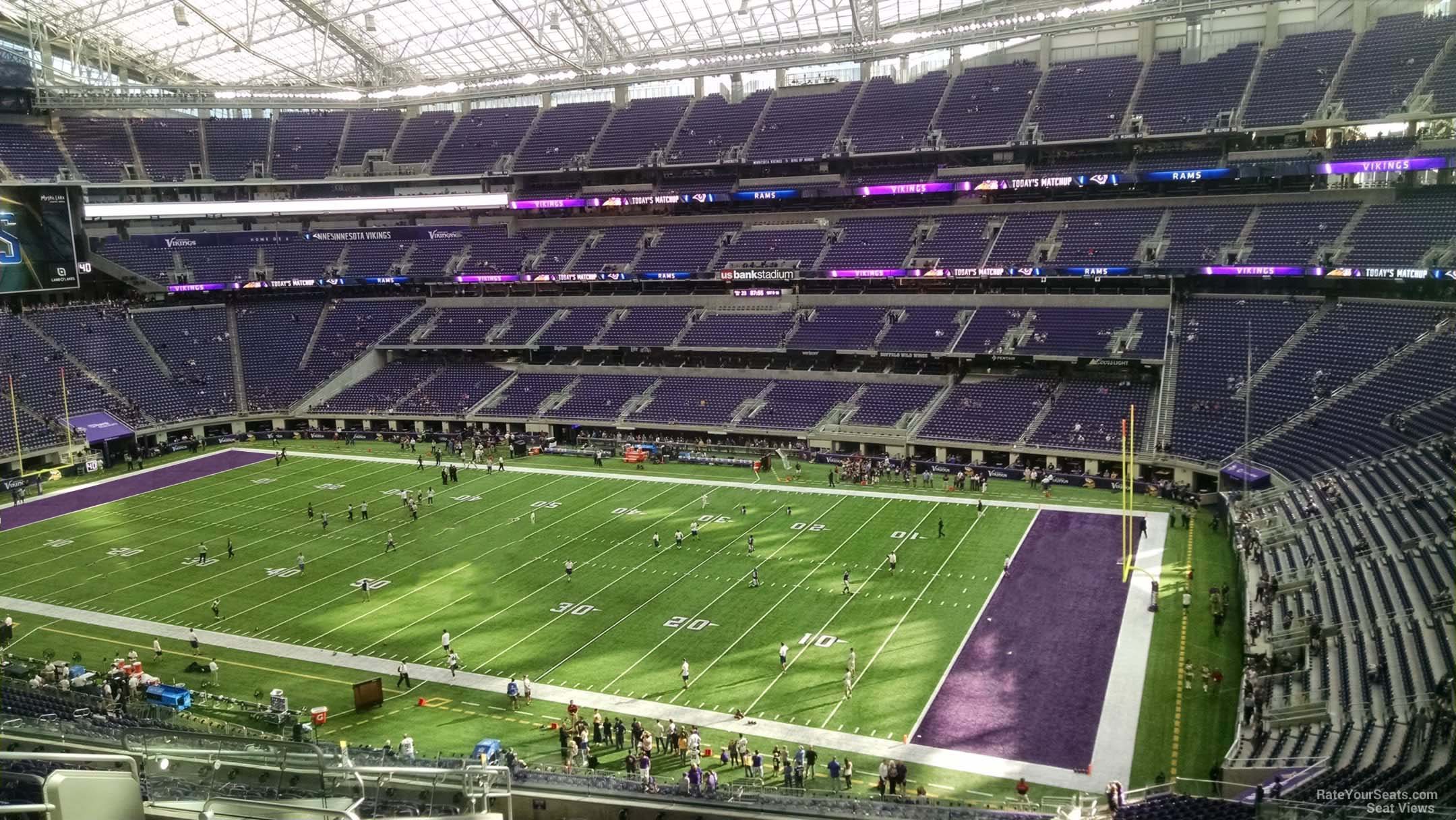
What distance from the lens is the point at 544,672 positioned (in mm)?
27172

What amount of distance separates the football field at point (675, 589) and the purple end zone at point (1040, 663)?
0.07 meters

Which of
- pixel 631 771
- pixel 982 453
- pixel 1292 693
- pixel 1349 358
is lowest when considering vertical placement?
pixel 631 771

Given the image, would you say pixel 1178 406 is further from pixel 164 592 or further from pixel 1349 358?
pixel 164 592

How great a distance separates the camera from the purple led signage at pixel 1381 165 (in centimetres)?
4531

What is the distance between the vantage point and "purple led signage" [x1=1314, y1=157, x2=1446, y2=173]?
149 feet

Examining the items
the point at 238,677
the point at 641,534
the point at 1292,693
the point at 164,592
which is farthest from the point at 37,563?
the point at 1292,693

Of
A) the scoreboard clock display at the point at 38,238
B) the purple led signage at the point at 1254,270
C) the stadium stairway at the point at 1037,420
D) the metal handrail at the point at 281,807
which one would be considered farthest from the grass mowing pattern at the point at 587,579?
Answer: the purple led signage at the point at 1254,270

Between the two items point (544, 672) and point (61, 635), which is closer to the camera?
point (544, 672)

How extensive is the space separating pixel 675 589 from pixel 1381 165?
38946 mm

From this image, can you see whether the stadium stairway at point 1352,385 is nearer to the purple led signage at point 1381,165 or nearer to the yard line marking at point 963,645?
the purple led signage at point 1381,165

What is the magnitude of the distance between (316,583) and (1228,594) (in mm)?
29363

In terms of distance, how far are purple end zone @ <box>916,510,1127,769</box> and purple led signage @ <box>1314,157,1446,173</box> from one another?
82.2ft

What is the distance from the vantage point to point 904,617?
97.8ft

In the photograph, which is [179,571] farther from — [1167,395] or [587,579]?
[1167,395]
